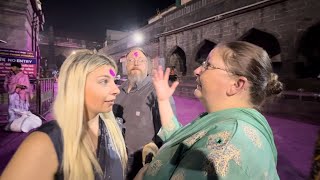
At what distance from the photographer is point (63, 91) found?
143 cm

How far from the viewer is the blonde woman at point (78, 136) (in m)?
1.18

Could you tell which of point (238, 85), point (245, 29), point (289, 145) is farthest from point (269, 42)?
point (238, 85)

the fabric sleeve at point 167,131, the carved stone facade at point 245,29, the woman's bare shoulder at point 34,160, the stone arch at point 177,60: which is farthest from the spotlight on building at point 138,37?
the woman's bare shoulder at point 34,160

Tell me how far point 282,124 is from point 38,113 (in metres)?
7.22

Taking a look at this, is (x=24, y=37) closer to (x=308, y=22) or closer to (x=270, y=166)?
(x=308, y=22)

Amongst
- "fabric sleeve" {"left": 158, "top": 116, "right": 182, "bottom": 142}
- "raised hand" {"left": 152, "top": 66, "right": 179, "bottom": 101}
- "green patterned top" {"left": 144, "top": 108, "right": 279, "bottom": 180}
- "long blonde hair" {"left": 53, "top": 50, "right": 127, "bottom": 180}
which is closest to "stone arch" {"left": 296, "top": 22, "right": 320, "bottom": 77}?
"raised hand" {"left": 152, "top": 66, "right": 179, "bottom": 101}

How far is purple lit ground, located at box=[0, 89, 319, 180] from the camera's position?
407 centimetres

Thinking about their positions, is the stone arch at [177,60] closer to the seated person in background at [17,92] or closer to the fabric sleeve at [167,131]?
the seated person in background at [17,92]

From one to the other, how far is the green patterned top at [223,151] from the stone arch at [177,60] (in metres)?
14.9

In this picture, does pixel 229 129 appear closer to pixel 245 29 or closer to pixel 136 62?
pixel 136 62

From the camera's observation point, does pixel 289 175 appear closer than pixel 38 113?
Yes

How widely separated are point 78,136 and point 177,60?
50.6 feet

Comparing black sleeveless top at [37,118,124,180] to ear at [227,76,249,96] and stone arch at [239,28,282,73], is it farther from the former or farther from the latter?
stone arch at [239,28,282,73]

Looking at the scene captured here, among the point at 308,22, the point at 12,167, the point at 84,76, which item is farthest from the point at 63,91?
the point at 308,22
